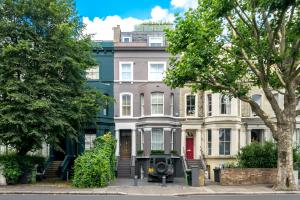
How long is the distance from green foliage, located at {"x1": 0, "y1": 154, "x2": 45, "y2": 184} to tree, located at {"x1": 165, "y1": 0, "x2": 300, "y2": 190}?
32.7ft

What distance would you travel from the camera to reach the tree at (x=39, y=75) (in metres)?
22.5

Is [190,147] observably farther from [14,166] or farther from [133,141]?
[14,166]

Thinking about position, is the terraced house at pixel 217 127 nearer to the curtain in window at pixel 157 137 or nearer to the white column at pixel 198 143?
the white column at pixel 198 143

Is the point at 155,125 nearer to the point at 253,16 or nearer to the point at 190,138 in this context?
the point at 190,138

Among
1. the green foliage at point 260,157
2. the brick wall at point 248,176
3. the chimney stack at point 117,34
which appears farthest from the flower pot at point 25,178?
the chimney stack at point 117,34

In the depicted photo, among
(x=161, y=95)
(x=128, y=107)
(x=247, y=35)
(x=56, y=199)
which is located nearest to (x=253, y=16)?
(x=247, y=35)

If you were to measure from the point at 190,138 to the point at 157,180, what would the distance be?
31.1ft

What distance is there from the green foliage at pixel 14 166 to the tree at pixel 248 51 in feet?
32.7

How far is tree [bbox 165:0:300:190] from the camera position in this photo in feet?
69.1

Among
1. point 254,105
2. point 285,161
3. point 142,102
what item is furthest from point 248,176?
point 142,102

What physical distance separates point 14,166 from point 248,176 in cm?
1410

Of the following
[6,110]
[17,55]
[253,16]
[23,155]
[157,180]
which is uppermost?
[253,16]

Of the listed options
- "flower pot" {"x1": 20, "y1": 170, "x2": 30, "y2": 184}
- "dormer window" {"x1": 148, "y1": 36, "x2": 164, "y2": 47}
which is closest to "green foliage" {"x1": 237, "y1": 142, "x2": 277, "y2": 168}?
"flower pot" {"x1": 20, "y1": 170, "x2": 30, "y2": 184}

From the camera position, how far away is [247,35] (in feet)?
77.4
